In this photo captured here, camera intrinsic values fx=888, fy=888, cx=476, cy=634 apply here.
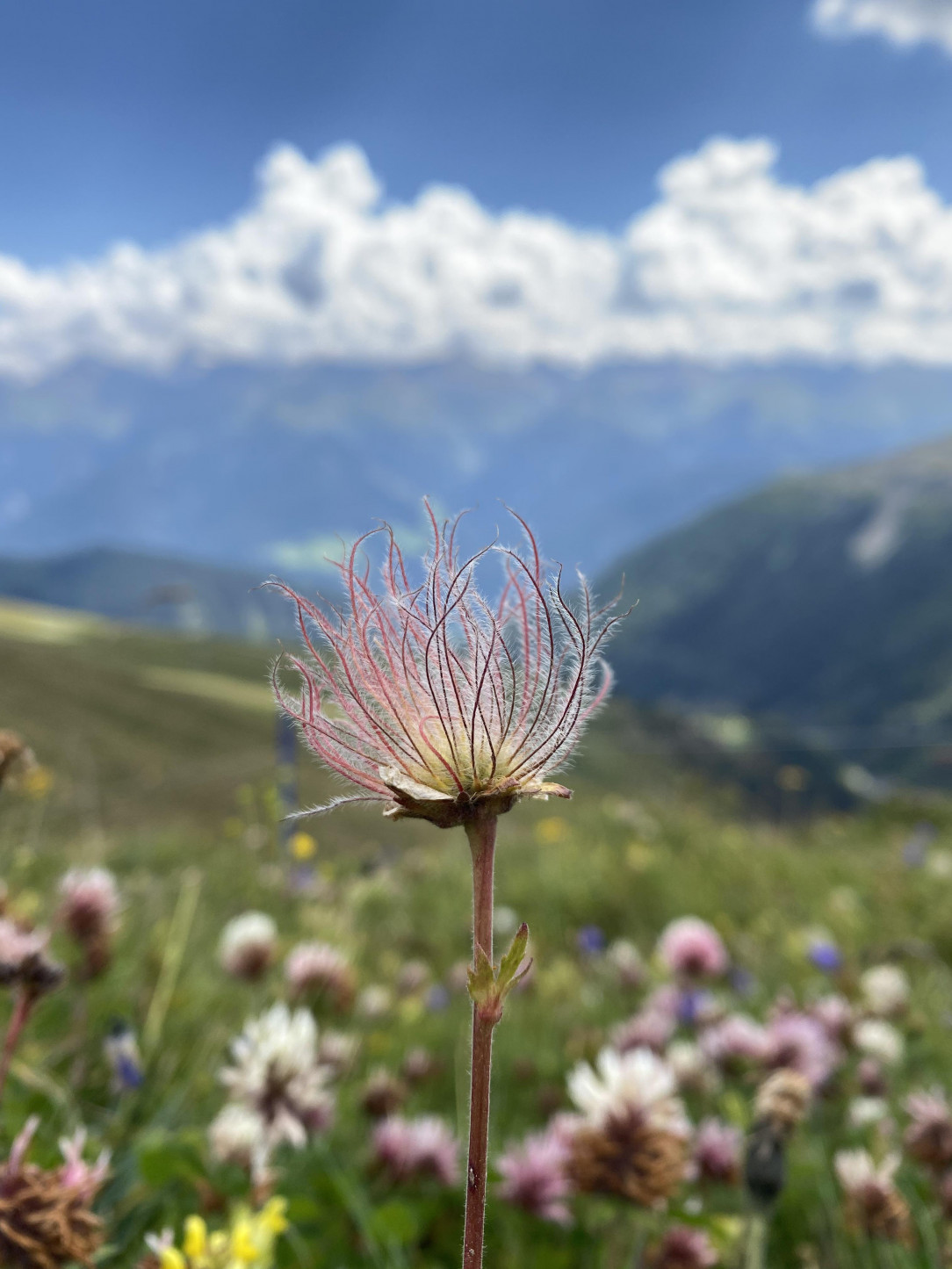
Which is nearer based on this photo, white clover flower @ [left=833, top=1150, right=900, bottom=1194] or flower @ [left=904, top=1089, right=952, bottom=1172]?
white clover flower @ [left=833, top=1150, right=900, bottom=1194]

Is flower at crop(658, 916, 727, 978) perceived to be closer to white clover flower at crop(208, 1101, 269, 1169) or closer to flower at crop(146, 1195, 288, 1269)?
white clover flower at crop(208, 1101, 269, 1169)

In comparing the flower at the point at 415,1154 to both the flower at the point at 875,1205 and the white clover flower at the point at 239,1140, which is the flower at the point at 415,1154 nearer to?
the white clover flower at the point at 239,1140

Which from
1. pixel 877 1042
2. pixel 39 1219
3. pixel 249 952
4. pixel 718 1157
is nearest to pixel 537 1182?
pixel 718 1157

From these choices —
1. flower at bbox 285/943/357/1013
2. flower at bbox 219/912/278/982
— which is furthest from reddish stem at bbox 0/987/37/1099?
flower at bbox 285/943/357/1013

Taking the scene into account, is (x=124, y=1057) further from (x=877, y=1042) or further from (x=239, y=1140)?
(x=877, y=1042)

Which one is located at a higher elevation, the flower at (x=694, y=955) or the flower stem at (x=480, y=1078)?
the flower at (x=694, y=955)

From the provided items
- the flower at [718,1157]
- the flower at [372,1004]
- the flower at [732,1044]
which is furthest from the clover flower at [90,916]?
the flower at [732,1044]

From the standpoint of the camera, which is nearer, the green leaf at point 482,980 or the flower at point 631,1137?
the green leaf at point 482,980

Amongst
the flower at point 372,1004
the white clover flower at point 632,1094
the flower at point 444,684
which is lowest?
the white clover flower at point 632,1094
